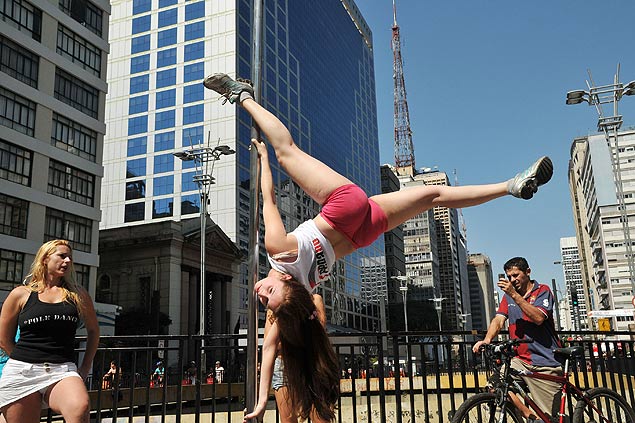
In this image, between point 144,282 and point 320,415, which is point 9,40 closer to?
point 144,282

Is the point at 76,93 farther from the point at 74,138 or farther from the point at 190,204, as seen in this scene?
the point at 190,204

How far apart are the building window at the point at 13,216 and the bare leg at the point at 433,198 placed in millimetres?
27599

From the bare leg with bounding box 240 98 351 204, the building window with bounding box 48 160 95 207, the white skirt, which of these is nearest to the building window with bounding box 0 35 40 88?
the building window with bounding box 48 160 95 207

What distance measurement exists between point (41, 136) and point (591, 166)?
8364 cm

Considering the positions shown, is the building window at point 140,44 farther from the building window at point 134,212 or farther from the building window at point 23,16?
the building window at point 23,16

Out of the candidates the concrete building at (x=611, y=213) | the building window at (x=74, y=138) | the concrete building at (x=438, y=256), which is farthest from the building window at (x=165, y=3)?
the concrete building at (x=611, y=213)

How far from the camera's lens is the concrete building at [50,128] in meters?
27.5

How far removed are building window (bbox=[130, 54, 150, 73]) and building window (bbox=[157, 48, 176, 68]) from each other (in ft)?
4.60

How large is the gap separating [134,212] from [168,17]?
67.4 ft

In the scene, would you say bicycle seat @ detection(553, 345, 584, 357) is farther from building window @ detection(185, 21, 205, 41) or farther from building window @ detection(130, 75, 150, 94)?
building window @ detection(130, 75, 150, 94)

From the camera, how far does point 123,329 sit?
43156 mm

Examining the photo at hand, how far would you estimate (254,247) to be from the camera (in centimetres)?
354

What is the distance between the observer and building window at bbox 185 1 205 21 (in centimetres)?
5559

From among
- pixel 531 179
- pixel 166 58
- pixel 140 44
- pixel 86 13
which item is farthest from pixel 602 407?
pixel 140 44
